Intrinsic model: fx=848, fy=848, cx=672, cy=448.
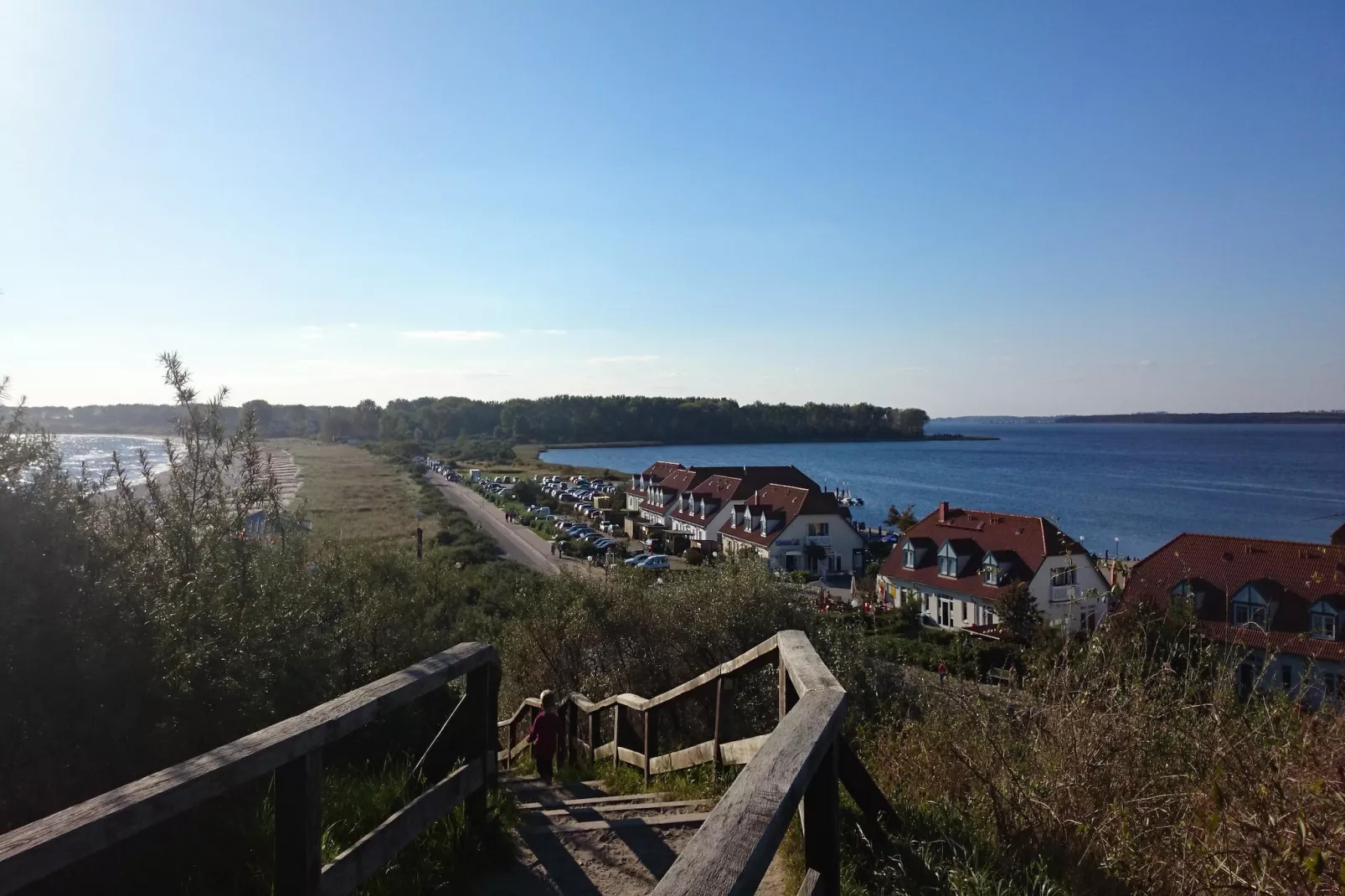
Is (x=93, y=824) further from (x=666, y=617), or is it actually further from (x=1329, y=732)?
(x=666, y=617)

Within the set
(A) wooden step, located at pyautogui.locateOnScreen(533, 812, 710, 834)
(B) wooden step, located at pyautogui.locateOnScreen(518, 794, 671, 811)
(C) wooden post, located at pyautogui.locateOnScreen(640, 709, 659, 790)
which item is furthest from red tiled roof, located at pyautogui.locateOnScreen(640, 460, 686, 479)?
(A) wooden step, located at pyautogui.locateOnScreen(533, 812, 710, 834)

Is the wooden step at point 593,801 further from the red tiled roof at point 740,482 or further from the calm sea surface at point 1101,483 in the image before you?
the red tiled roof at point 740,482

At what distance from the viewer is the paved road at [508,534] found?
149 ft

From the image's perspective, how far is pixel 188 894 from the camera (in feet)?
11.0

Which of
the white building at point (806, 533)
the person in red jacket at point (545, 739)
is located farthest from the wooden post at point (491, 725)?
the white building at point (806, 533)

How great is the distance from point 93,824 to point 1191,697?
6.16 metres

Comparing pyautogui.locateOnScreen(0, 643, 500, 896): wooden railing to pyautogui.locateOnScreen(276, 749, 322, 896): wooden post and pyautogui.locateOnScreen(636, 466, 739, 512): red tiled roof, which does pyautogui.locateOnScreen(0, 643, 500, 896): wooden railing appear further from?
pyautogui.locateOnScreen(636, 466, 739, 512): red tiled roof

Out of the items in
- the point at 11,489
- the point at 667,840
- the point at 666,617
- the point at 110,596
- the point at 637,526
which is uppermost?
the point at 11,489

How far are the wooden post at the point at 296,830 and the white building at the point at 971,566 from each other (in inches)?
1282

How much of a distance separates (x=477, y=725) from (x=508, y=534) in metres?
54.0

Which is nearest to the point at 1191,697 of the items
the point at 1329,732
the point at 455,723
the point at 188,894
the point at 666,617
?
the point at 1329,732

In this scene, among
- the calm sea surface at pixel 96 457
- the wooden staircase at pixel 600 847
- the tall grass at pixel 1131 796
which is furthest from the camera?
the calm sea surface at pixel 96 457

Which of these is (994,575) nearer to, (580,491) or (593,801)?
(593,801)

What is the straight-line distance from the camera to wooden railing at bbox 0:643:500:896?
1.96 metres
